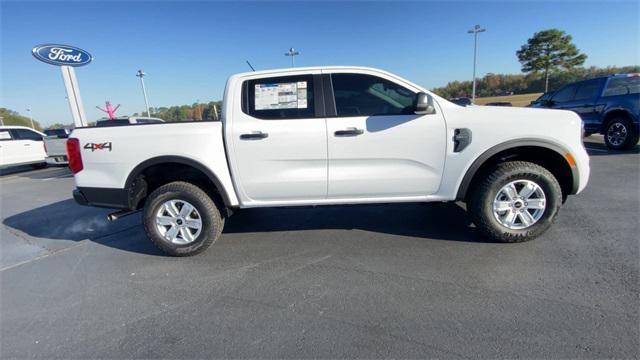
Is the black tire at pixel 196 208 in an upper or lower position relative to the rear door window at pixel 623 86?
lower

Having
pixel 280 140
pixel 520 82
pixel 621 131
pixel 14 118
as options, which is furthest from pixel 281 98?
pixel 14 118

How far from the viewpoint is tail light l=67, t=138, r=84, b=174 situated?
301cm

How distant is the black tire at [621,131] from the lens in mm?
6559

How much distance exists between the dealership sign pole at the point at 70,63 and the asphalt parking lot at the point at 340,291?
783 cm

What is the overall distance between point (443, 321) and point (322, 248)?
1457mm

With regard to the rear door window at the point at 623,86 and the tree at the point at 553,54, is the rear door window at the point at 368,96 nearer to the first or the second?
the rear door window at the point at 623,86

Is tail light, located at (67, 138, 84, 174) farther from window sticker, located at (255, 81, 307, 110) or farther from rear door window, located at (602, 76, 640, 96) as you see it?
rear door window, located at (602, 76, 640, 96)

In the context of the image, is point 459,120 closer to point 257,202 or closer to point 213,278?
point 257,202

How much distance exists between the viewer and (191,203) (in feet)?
9.98

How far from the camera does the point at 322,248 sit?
3.20 meters

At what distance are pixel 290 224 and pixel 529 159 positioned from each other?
114 inches

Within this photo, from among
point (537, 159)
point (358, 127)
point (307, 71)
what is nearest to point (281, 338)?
point (358, 127)

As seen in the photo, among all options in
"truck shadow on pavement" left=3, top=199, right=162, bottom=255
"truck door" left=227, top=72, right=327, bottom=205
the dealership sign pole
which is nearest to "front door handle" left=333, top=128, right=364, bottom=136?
"truck door" left=227, top=72, right=327, bottom=205

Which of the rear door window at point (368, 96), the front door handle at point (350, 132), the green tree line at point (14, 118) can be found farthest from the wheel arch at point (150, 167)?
the green tree line at point (14, 118)
